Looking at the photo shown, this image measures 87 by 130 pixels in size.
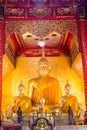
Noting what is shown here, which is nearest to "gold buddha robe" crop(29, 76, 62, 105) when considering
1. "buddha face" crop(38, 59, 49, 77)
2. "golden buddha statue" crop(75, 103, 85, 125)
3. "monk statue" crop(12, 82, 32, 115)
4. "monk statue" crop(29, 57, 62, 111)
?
"monk statue" crop(29, 57, 62, 111)

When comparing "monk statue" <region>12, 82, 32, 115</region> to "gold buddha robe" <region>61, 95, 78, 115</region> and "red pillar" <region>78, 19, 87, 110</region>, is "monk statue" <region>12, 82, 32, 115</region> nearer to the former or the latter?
"gold buddha robe" <region>61, 95, 78, 115</region>

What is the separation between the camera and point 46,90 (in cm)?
702

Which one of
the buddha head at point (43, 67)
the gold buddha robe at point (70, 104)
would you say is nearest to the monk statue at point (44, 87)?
the buddha head at point (43, 67)

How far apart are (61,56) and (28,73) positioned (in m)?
1.03

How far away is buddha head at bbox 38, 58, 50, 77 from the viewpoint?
6988 millimetres

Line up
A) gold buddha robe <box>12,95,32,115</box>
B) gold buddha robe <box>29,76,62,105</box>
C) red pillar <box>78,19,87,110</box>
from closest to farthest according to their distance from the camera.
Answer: red pillar <box>78,19,87,110</box> → gold buddha robe <box>12,95,32,115</box> → gold buddha robe <box>29,76,62,105</box>

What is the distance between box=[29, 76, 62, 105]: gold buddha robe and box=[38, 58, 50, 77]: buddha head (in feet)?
0.44

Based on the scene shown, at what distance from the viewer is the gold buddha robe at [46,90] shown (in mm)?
6934

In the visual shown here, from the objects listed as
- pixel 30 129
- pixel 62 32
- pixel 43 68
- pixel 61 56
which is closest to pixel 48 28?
pixel 62 32

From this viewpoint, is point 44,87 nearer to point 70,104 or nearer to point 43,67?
point 43,67

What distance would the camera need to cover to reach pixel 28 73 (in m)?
7.75

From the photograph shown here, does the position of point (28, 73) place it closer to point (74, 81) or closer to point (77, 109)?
point (74, 81)

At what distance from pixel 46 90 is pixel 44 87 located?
9cm

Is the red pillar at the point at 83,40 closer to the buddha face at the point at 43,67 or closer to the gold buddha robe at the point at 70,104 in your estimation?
the gold buddha robe at the point at 70,104
